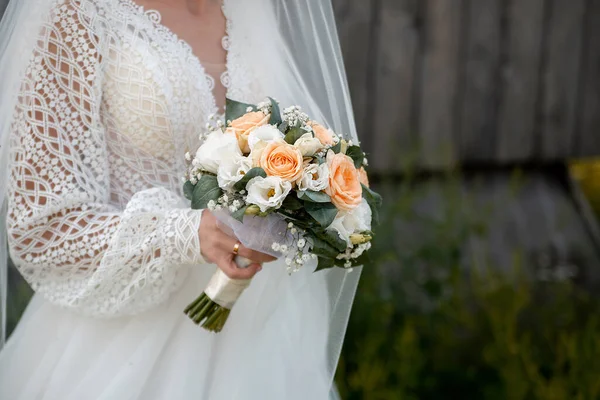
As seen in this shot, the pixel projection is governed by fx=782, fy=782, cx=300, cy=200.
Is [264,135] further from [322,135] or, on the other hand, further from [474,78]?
[474,78]

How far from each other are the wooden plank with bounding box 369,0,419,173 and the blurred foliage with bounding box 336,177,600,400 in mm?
625

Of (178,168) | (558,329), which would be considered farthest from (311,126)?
(558,329)

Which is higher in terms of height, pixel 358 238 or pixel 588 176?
pixel 358 238

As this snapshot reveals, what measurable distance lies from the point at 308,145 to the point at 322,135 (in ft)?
0.32

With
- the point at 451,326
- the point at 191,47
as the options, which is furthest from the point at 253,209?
the point at 451,326

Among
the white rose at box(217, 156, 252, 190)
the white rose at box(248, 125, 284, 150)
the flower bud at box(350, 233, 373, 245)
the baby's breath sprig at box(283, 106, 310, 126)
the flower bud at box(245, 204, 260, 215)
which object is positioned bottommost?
the flower bud at box(350, 233, 373, 245)

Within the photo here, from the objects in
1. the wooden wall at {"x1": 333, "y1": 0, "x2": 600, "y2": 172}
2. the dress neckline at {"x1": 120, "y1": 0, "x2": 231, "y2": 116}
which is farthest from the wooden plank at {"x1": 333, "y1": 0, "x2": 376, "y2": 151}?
the dress neckline at {"x1": 120, "y1": 0, "x2": 231, "y2": 116}

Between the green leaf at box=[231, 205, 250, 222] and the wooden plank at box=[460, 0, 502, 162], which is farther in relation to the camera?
the wooden plank at box=[460, 0, 502, 162]

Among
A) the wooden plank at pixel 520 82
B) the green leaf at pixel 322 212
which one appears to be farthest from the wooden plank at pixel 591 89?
the green leaf at pixel 322 212

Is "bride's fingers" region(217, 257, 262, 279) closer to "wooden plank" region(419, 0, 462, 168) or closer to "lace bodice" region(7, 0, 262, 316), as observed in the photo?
"lace bodice" region(7, 0, 262, 316)

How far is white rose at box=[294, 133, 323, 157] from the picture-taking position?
161 cm

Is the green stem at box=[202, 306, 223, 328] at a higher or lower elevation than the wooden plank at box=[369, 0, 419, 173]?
higher

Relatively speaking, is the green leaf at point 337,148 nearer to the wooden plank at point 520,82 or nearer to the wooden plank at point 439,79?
the wooden plank at point 439,79

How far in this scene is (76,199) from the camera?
1812 millimetres
